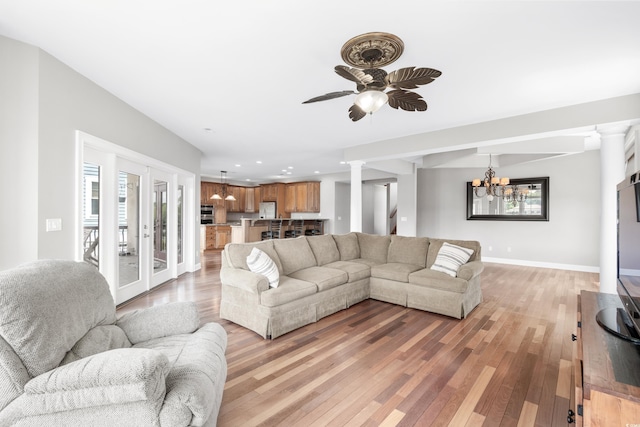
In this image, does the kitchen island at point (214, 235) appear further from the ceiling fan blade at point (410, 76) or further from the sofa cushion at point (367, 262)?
the ceiling fan blade at point (410, 76)

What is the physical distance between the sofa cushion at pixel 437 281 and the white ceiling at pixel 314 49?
2.05m

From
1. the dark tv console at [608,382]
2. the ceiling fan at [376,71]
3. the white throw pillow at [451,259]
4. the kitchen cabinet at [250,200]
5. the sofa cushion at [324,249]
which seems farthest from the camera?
the kitchen cabinet at [250,200]

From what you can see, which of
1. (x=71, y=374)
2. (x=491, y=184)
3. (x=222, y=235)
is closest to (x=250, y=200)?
(x=222, y=235)

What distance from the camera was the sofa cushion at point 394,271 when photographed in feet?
12.6

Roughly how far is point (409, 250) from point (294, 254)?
5.77 ft

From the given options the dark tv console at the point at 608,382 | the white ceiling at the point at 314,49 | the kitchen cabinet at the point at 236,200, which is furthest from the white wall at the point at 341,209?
the dark tv console at the point at 608,382

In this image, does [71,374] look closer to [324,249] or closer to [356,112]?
[356,112]

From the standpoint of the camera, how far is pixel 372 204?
36.4 ft

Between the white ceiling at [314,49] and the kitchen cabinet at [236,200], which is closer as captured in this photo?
the white ceiling at [314,49]

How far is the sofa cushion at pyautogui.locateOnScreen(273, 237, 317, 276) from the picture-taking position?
372cm

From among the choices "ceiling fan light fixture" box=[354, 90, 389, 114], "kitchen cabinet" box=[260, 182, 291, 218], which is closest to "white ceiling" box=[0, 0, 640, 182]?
"ceiling fan light fixture" box=[354, 90, 389, 114]

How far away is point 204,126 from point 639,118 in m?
5.31

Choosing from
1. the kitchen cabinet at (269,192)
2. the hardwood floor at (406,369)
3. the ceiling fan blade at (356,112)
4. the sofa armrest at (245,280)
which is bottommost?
the hardwood floor at (406,369)

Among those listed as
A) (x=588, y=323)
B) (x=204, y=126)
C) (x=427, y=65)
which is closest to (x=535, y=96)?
(x=427, y=65)
